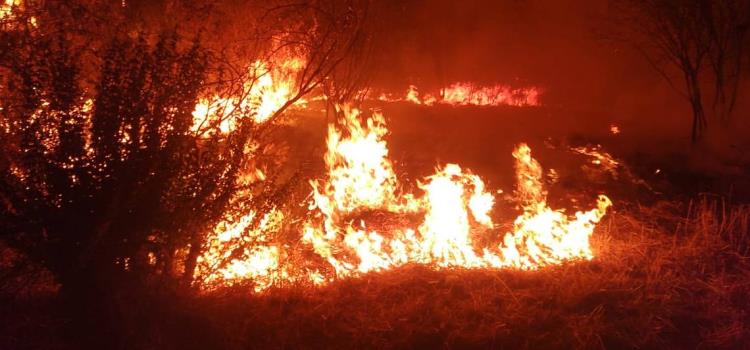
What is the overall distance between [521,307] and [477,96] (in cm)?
1386

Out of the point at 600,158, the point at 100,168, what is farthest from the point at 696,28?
the point at 100,168

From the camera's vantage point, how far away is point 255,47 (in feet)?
23.7

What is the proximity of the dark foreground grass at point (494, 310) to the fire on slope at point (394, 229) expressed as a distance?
459mm

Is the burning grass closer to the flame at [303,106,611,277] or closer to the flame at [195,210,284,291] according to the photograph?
the flame at [195,210,284,291]

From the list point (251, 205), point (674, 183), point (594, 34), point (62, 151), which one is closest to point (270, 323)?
point (251, 205)

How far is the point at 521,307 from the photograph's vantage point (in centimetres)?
474

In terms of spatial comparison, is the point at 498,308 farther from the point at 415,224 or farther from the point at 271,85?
the point at 271,85

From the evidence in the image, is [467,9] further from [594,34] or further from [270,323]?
[270,323]

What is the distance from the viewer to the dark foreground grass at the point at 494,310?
4266mm

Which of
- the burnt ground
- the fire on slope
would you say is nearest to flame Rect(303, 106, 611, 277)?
the fire on slope

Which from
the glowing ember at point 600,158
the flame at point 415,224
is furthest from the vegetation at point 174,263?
the glowing ember at point 600,158

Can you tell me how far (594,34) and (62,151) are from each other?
16.0 m

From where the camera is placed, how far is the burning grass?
432 cm

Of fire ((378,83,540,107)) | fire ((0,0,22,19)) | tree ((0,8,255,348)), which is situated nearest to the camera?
tree ((0,8,255,348))
